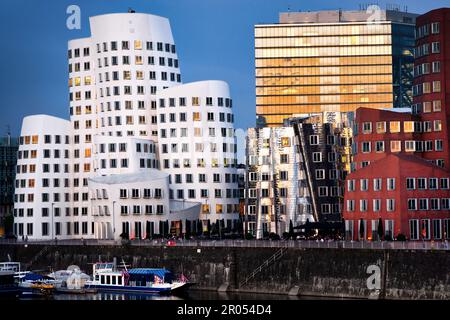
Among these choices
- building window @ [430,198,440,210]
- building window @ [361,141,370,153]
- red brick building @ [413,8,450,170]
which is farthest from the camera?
building window @ [361,141,370,153]

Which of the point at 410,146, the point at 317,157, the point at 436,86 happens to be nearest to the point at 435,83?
the point at 436,86

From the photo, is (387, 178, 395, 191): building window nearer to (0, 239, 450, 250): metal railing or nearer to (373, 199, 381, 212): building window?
(373, 199, 381, 212): building window

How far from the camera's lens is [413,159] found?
505 feet

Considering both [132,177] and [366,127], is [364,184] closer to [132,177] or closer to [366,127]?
[366,127]

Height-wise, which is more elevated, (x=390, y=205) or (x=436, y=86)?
(x=436, y=86)

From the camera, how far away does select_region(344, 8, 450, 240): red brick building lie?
15150cm

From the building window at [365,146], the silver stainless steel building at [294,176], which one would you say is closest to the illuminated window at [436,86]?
the building window at [365,146]

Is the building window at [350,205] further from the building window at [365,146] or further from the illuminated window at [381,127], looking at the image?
the illuminated window at [381,127]

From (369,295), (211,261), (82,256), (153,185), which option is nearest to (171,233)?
(153,185)

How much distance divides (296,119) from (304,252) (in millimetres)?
61119

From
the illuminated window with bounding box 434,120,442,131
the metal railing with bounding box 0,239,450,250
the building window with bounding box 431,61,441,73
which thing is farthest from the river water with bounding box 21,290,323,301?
the building window with bounding box 431,61,441,73

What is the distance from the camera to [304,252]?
133625 millimetres

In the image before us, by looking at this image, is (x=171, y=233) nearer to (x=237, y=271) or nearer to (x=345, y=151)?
(x=345, y=151)

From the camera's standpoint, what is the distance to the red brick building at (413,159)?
151500 mm
